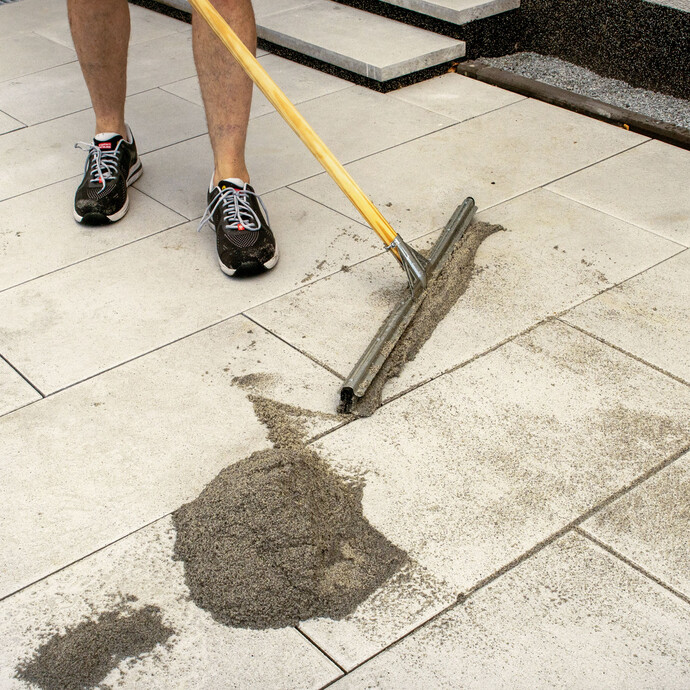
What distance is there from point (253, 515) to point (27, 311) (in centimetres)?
114

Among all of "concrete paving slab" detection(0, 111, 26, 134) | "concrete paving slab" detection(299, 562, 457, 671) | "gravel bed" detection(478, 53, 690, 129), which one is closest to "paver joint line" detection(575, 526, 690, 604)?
"concrete paving slab" detection(299, 562, 457, 671)

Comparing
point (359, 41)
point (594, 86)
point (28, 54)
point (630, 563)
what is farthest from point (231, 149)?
point (28, 54)

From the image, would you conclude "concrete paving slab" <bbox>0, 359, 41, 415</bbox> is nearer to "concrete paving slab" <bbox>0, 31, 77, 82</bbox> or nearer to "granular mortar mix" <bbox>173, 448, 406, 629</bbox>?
"granular mortar mix" <bbox>173, 448, 406, 629</bbox>

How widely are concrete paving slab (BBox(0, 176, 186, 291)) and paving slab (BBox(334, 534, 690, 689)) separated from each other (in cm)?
172

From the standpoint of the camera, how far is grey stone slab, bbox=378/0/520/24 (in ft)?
12.6

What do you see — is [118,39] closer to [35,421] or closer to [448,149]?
[448,149]

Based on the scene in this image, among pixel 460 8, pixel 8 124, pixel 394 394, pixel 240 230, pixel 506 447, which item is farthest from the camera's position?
pixel 460 8

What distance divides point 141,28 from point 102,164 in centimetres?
212

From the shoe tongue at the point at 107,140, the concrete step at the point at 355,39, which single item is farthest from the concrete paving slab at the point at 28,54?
the shoe tongue at the point at 107,140

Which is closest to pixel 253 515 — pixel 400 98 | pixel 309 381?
pixel 309 381

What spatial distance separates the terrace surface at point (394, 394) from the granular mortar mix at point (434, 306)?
38 millimetres

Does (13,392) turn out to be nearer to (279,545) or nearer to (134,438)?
(134,438)

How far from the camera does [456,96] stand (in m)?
3.71

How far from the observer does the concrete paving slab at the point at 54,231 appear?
2693 mm
